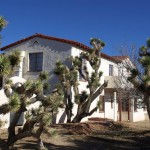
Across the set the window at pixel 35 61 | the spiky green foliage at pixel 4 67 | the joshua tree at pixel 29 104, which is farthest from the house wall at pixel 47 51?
the spiky green foliage at pixel 4 67

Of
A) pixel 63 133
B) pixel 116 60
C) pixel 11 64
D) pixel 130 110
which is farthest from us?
pixel 130 110

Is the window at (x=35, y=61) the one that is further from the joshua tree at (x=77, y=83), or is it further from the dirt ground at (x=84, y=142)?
the dirt ground at (x=84, y=142)

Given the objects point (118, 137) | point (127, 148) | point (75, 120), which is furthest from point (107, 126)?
point (127, 148)

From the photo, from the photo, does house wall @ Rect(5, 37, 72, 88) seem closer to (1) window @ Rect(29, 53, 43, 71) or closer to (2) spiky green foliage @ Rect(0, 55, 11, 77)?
(1) window @ Rect(29, 53, 43, 71)

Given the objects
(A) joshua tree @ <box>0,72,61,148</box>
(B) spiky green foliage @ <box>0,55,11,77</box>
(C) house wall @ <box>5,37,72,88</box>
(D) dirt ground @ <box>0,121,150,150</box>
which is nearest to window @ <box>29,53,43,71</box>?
(C) house wall @ <box>5,37,72,88</box>

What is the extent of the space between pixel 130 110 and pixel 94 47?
11.3 meters

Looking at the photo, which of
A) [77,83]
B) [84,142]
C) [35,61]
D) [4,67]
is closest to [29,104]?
[4,67]

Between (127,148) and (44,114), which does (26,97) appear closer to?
(44,114)

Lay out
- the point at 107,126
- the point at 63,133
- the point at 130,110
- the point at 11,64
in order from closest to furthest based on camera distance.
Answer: the point at 11,64 → the point at 63,133 → the point at 107,126 → the point at 130,110

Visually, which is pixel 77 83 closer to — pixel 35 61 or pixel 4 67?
pixel 35 61

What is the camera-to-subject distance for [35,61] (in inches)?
968

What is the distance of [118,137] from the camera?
16391 mm

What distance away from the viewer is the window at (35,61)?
24469mm

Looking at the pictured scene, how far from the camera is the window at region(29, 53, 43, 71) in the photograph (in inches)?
963
